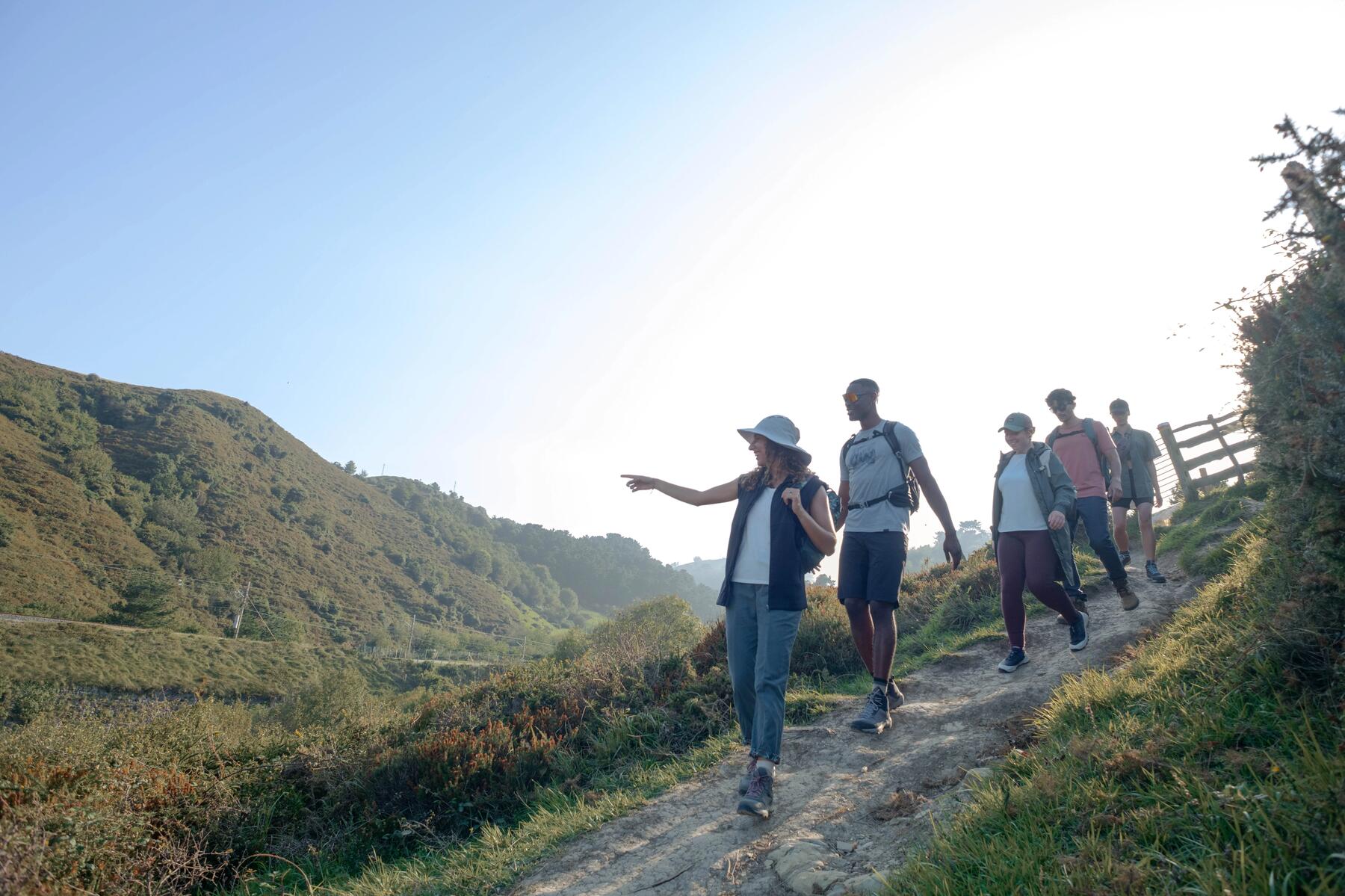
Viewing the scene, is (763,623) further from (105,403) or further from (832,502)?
(105,403)

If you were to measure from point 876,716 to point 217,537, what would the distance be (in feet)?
397

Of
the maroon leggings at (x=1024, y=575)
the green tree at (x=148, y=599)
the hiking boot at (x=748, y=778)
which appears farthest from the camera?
the green tree at (x=148, y=599)

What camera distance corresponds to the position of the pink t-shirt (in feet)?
21.2

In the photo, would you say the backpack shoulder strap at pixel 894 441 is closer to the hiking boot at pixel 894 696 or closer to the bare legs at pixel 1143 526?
the hiking boot at pixel 894 696

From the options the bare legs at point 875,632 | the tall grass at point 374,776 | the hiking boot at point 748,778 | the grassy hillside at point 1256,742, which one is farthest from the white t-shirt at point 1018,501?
the hiking boot at point 748,778

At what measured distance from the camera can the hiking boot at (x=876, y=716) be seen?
14.7ft

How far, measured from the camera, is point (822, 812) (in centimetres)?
343

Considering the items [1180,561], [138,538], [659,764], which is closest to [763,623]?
[659,764]

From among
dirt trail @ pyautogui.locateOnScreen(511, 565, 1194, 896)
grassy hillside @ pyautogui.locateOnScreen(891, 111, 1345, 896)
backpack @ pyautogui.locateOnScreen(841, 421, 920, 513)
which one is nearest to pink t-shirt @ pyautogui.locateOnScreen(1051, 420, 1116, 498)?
dirt trail @ pyautogui.locateOnScreen(511, 565, 1194, 896)

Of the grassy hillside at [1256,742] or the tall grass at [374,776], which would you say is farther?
the tall grass at [374,776]

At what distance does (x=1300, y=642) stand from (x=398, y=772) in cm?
517

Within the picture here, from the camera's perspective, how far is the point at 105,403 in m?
123

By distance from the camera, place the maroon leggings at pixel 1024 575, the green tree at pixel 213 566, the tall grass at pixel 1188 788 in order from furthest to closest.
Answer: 1. the green tree at pixel 213 566
2. the maroon leggings at pixel 1024 575
3. the tall grass at pixel 1188 788

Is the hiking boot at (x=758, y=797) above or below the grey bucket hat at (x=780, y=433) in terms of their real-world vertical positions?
below
